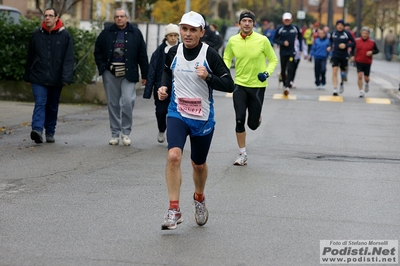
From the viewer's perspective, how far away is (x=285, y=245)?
685cm

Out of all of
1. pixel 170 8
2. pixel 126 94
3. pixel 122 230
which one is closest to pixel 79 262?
pixel 122 230

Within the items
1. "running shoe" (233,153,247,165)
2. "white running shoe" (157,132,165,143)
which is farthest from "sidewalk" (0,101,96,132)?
"running shoe" (233,153,247,165)

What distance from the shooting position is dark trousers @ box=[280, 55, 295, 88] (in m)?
23.1

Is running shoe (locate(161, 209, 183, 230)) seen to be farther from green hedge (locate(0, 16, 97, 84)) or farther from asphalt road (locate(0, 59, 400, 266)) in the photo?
green hedge (locate(0, 16, 97, 84))

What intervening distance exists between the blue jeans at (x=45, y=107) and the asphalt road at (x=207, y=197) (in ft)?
0.96

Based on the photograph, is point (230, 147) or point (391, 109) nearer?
point (230, 147)

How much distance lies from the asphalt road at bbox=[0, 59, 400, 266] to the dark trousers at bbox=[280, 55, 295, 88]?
24.6 feet

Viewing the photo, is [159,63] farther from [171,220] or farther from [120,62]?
[171,220]

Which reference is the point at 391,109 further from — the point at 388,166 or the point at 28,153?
the point at 28,153

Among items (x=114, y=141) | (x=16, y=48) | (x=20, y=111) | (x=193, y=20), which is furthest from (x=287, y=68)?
(x=193, y=20)

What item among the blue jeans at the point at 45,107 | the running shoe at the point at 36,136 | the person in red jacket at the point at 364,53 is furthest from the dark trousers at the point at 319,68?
the running shoe at the point at 36,136

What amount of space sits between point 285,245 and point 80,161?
4855mm

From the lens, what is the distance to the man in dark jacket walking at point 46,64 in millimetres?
12609

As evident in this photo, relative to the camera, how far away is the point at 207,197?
8.89 meters
